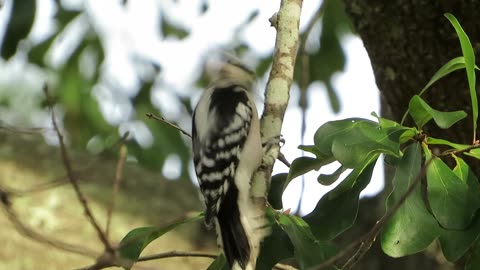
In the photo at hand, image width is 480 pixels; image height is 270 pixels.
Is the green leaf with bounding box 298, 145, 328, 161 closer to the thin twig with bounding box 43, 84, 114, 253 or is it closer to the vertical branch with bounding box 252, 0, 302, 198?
the vertical branch with bounding box 252, 0, 302, 198

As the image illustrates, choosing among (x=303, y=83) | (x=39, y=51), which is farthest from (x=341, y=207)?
(x=39, y=51)

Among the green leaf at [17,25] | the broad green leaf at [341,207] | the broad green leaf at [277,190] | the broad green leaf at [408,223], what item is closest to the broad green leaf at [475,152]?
the broad green leaf at [408,223]

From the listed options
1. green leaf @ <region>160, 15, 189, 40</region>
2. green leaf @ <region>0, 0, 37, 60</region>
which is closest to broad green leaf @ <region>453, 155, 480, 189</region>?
green leaf @ <region>0, 0, 37, 60</region>

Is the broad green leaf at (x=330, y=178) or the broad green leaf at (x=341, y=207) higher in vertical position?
the broad green leaf at (x=330, y=178)

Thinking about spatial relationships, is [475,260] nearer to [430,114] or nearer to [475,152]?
[475,152]

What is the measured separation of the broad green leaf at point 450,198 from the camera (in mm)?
2752

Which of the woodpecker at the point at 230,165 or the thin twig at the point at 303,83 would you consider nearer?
the woodpecker at the point at 230,165

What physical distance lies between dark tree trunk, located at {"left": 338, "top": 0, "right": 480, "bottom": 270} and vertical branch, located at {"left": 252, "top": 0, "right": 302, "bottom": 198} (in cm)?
65

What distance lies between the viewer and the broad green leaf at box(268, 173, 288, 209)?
3100 mm

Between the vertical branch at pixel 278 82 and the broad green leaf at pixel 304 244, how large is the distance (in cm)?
16

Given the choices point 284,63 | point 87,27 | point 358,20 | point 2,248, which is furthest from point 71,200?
point 284,63

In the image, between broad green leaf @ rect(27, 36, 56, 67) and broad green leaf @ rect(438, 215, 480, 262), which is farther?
broad green leaf @ rect(27, 36, 56, 67)

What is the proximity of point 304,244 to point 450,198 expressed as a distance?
17.4 inches

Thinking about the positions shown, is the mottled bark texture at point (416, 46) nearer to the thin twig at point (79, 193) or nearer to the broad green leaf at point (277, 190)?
the broad green leaf at point (277, 190)
